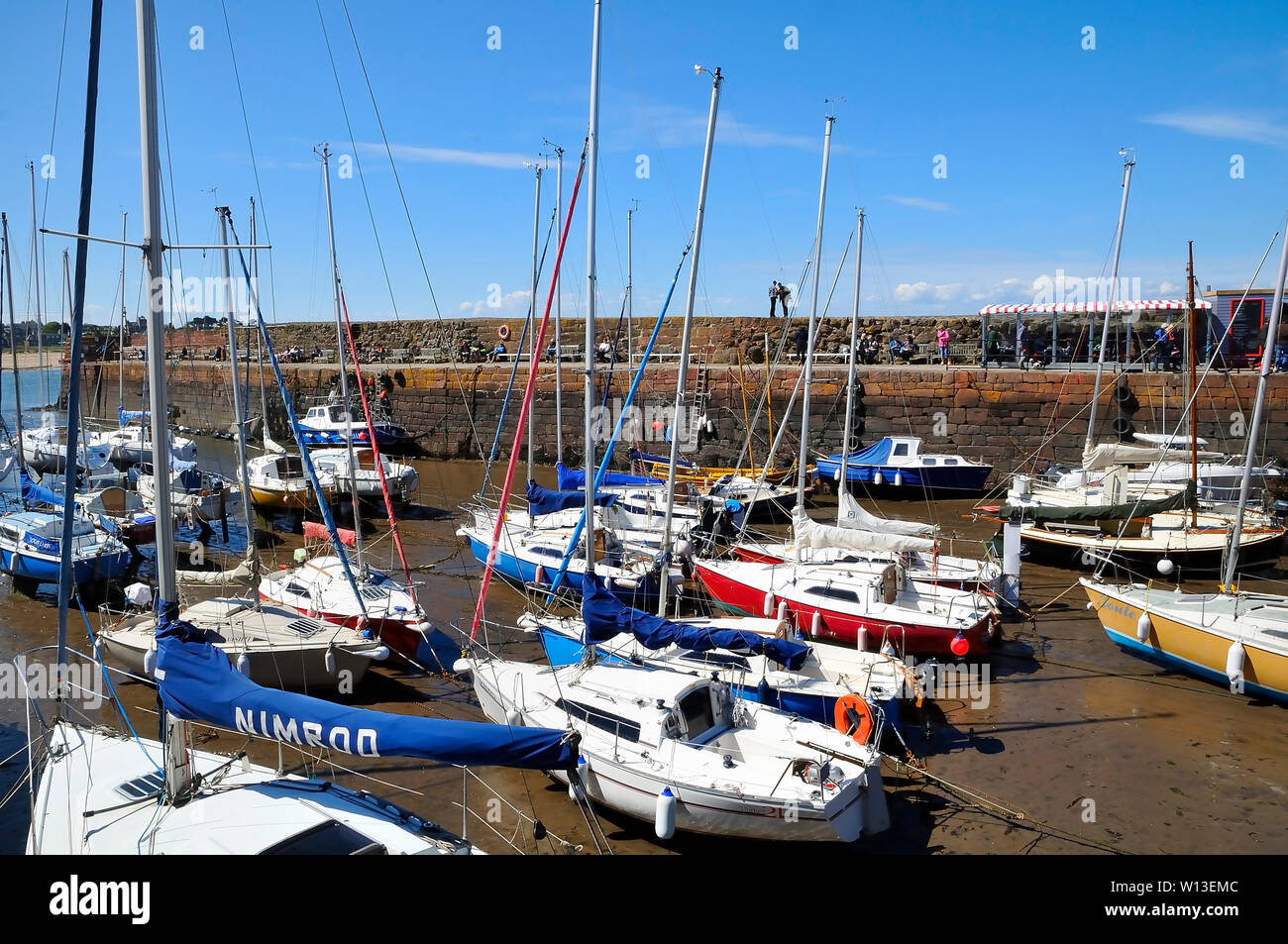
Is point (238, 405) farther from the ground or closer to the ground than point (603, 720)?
farther from the ground

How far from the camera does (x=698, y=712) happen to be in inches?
350

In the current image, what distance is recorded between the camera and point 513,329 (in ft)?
130

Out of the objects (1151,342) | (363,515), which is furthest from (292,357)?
(1151,342)

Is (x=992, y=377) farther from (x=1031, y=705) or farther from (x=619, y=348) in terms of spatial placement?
(x=1031, y=705)

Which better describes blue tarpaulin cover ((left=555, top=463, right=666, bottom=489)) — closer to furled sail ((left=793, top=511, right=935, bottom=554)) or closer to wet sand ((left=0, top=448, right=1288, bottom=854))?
furled sail ((left=793, top=511, right=935, bottom=554))

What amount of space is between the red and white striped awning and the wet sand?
1574 centimetres

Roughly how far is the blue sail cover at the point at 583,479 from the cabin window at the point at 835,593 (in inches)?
270

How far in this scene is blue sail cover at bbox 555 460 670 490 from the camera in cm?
2019

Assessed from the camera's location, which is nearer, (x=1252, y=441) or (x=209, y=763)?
(x=209, y=763)

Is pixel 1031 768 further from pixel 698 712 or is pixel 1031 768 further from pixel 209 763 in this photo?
pixel 209 763

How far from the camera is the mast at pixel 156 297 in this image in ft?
21.9

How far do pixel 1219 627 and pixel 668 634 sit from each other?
7.07 metres

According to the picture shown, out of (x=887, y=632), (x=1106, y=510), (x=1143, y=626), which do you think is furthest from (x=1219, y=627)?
(x=1106, y=510)

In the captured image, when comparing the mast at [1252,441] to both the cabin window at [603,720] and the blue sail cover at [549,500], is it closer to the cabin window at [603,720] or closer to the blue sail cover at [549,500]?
the cabin window at [603,720]
